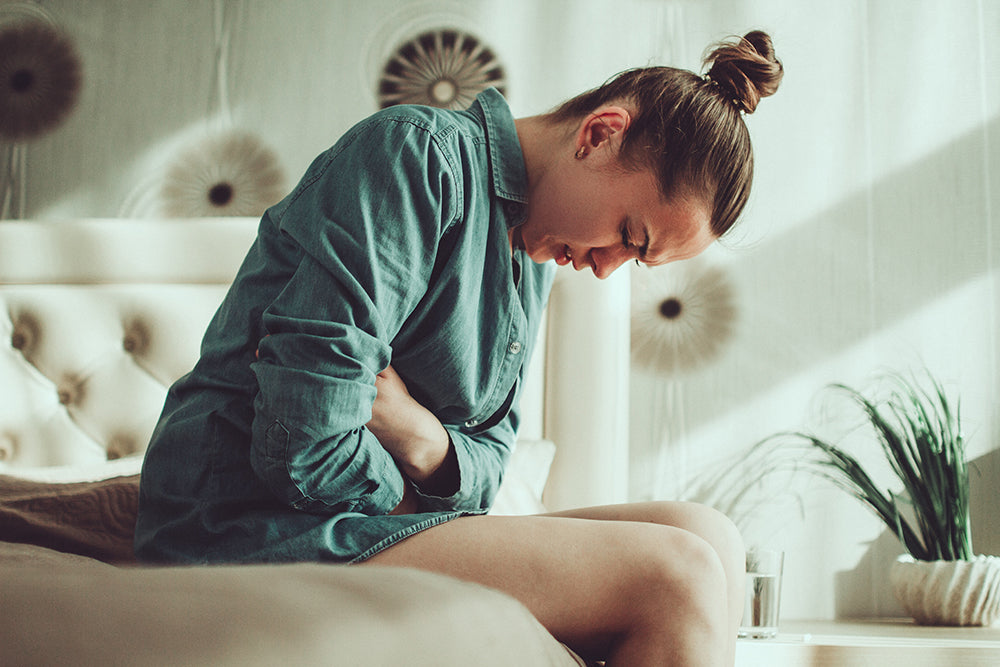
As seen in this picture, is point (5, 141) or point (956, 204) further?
point (5, 141)

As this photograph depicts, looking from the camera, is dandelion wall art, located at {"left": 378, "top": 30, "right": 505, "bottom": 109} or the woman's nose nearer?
the woman's nose

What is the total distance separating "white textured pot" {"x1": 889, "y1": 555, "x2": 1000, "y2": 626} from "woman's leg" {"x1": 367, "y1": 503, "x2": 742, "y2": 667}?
93cm

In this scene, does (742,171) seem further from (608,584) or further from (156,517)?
(156,517)

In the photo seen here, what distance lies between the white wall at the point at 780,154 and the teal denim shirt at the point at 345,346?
1.01 meters

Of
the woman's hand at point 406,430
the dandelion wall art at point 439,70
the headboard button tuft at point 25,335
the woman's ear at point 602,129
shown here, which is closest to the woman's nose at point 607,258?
the woman's ear at point 602,129

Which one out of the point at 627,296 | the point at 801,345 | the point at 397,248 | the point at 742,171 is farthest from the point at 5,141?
the point at 801,345

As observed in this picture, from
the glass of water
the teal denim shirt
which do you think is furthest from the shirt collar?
the glass of water

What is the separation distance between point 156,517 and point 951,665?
105 cm

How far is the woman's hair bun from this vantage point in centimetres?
82

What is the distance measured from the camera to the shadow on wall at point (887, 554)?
1.60m

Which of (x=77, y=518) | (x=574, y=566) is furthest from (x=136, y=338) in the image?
(x=574, y=566)

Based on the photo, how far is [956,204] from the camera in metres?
1.69

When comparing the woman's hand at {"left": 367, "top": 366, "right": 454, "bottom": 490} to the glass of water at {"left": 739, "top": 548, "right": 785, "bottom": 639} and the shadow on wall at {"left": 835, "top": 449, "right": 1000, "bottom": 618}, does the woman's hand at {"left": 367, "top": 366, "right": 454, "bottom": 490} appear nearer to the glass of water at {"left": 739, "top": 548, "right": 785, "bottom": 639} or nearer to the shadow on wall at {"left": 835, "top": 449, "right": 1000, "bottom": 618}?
the glass of water at {"left": 739, "top": 548, "right": 785, "bottom": 639}

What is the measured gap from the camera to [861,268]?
1708 mm
